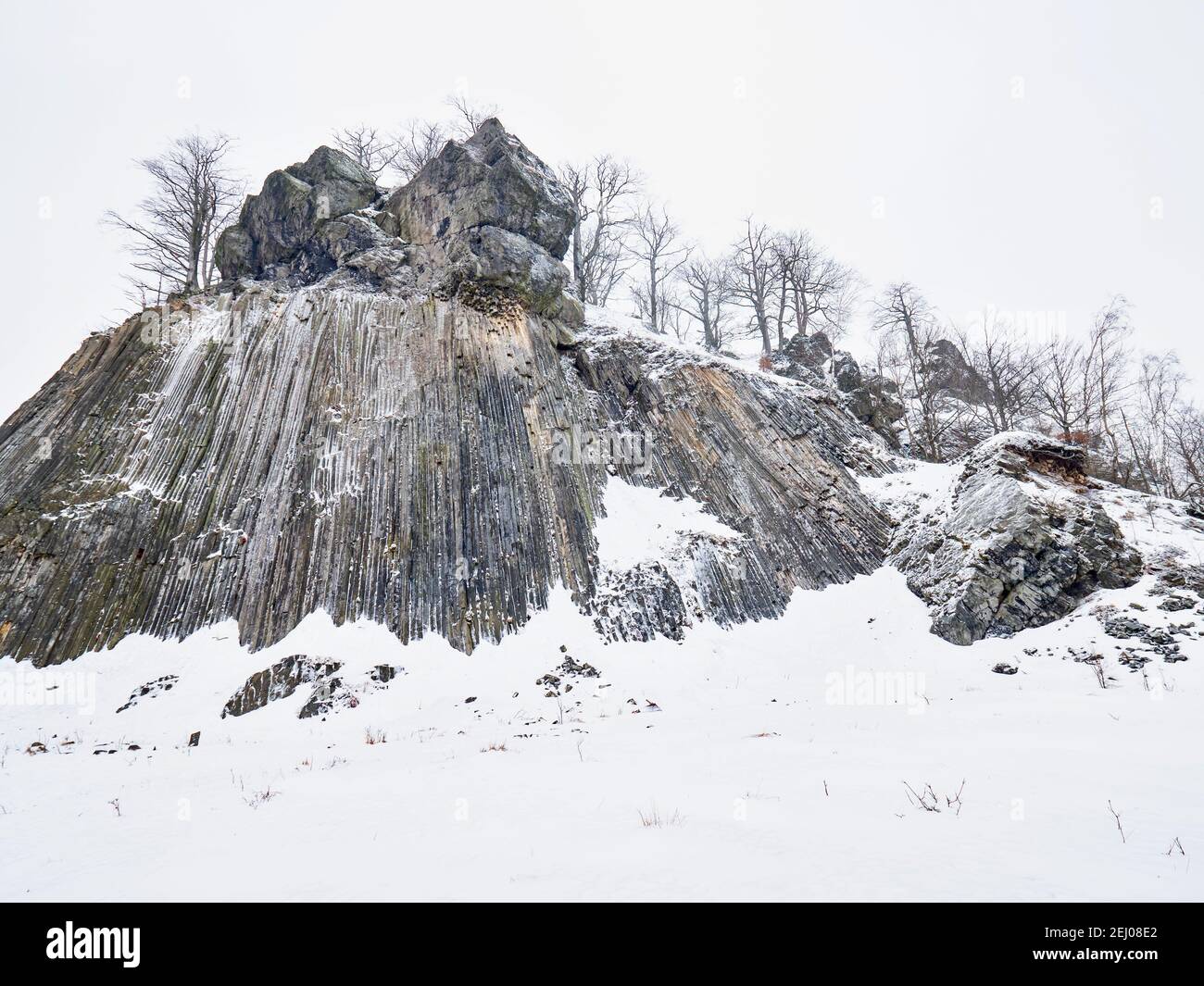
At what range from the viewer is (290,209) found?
19672mm

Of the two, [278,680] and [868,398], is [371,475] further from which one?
[868,398]

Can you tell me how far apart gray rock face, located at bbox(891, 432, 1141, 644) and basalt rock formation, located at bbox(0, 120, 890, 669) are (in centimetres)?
235

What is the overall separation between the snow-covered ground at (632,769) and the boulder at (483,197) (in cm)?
1399

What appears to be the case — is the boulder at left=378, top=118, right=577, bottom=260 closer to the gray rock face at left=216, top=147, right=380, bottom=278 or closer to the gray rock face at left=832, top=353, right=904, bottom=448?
the gray rock face at left=216, top=147, right=380, bottom=278

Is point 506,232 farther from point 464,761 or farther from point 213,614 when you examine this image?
point 464,761

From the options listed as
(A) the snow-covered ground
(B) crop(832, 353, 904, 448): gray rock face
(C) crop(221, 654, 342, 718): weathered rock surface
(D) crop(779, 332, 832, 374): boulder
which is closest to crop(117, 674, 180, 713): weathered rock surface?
(A) the snow-covered ground

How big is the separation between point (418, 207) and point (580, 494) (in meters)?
13.1

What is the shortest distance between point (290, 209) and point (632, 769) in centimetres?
2319

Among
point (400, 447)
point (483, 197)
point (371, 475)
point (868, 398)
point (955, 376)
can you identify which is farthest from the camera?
point (955, 376)

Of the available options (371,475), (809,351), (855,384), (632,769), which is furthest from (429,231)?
(632,769)

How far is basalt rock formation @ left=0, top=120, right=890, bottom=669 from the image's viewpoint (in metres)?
12.5
